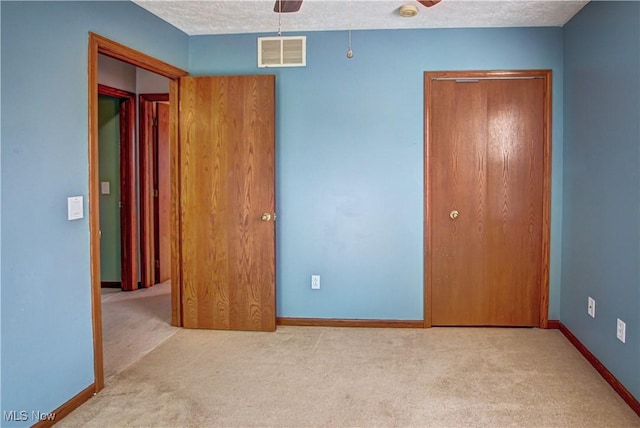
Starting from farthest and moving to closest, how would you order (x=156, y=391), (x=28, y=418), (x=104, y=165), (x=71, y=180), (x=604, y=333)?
1. (x=104, y=165)
2. (x=604, y=333)
3. (x=156, y=391)
4. (x=71, y=180)
5. (x=28, y=418)

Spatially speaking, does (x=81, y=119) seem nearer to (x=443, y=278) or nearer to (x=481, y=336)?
(x=443, y=278)

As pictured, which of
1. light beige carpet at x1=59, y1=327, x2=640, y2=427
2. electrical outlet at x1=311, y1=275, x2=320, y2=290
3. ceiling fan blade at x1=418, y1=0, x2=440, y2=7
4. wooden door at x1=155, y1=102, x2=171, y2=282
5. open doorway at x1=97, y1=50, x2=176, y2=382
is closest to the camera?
light beige carpet at x1=59, y1=327, x2=640, y2=427

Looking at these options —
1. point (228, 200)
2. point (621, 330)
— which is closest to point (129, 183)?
point (228, 200)

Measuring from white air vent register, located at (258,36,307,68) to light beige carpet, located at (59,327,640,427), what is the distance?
207 centimetres

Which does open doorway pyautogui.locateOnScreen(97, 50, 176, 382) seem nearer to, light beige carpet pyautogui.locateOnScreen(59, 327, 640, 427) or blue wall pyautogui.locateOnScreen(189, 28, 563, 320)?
blue wall pyautogui.locateOnScreen(189, 28, 563, 320)

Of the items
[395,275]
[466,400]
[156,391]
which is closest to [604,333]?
[466,400]

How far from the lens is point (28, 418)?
2.03 metres

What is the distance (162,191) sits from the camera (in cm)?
508

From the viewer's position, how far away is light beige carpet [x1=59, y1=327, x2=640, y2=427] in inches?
87.5

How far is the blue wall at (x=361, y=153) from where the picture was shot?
11.2 feet

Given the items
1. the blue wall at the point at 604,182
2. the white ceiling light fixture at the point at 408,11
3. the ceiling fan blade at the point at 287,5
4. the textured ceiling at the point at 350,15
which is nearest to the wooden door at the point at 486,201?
the blue wall at the point at 604,182

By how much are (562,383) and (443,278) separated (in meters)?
1.13

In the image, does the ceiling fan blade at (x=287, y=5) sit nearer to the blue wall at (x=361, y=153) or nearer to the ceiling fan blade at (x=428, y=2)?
the blue wall at (x=361, y=153)

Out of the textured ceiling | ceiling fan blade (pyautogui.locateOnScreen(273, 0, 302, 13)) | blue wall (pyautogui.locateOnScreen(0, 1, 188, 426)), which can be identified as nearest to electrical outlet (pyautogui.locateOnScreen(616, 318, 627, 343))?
the textured ceiling
